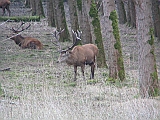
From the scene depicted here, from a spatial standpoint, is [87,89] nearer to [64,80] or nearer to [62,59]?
[64,80]

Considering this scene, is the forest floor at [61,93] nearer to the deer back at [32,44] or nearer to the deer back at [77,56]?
the deer back at [77,56]

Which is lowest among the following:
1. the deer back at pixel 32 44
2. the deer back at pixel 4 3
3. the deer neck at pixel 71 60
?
the deer back at pixel 32 44

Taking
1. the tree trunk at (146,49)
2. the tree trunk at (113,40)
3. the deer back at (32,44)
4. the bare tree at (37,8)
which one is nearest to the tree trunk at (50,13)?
the bare tree at (37,8)

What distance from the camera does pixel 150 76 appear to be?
11539mm

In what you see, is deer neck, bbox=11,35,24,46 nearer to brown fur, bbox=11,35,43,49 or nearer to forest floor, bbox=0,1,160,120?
brown fur, bbox=11,35,43,49

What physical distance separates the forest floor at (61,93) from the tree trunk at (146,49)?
441mm

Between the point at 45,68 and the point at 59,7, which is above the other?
the point at 59,7

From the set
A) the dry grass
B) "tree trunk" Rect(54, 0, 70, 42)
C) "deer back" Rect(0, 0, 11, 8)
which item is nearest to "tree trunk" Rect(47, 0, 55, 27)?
"deer back" Rect(0, 0, 11, 8)

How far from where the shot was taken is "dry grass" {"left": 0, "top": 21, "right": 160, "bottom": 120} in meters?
9.09

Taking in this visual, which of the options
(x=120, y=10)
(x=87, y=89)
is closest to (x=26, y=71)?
(x=87, y=89)

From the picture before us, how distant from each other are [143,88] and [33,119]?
3.57 metres

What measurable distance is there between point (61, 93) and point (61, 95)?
430 mm

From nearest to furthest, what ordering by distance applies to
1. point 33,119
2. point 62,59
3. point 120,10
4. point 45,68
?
point 33,119
point 62,59
point 45,68
point 120,10

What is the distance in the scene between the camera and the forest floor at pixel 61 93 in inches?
358
